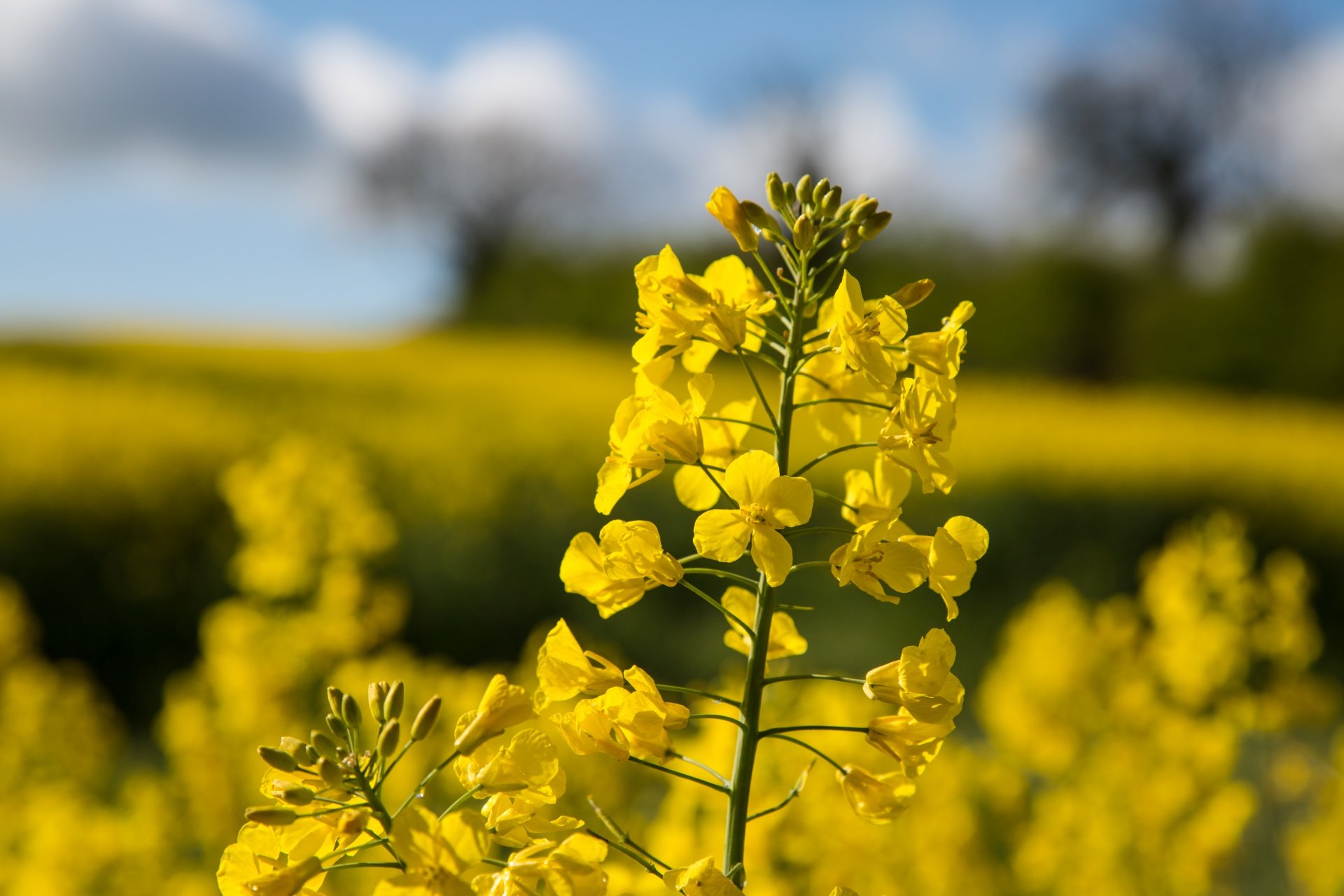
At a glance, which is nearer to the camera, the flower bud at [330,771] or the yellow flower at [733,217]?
the flower bud at [330,771]

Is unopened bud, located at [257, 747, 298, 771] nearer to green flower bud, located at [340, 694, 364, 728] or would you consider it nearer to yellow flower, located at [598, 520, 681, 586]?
green flower bud, located at [340, 694, 364, 728]

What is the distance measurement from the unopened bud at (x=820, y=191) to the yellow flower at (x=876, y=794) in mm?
553

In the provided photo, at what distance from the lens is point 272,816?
2.94 feet

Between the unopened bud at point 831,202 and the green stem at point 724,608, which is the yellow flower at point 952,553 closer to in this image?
the green stem at point 724,608

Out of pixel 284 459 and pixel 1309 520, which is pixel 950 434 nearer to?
pixel 284 459

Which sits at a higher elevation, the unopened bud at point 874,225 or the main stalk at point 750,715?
the unopened bud at point 874,225

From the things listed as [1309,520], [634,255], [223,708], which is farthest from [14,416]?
[634,255]

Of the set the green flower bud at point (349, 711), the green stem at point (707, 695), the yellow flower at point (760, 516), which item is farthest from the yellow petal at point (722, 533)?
the green flower bud at point (349, 711)

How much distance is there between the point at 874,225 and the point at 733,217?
0.14 m

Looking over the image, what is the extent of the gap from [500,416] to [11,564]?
235 inches

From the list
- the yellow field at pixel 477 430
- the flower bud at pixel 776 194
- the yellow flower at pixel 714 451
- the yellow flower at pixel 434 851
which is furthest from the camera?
the yellow field at pixel 477 430

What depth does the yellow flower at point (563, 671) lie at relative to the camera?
43.4 inches

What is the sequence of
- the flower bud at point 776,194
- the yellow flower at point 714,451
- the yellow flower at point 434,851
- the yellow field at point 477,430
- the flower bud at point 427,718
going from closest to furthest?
the yellow flower at point 434,851
the flower bud at point 427,718
the flower bud at point 776,194
the yellow flower at point 714,451
the yellow field at point 477,430

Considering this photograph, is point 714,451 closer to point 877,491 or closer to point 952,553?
point 877,491
